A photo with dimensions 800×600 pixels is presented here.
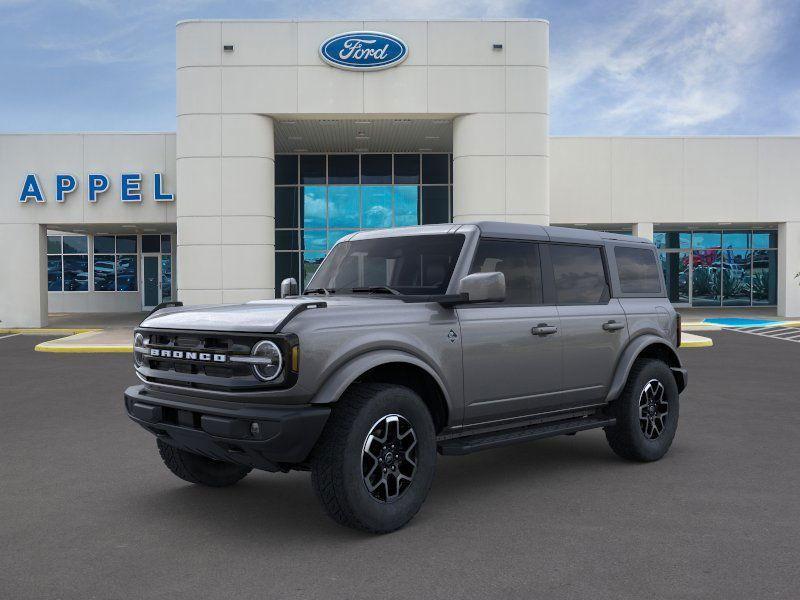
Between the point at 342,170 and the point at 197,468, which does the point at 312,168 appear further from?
the point at 197,468

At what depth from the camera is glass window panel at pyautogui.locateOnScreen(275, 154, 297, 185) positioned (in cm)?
2661

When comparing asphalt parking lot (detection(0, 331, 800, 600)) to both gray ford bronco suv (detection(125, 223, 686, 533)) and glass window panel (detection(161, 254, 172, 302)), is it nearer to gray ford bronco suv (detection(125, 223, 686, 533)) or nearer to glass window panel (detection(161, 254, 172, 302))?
gray ford bronco suv (detection(125, 223, 686, 533))

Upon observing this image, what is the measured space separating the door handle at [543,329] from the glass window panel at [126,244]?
Answer: 3054 centimetres

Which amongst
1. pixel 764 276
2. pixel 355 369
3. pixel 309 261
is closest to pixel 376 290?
pixel 355 369

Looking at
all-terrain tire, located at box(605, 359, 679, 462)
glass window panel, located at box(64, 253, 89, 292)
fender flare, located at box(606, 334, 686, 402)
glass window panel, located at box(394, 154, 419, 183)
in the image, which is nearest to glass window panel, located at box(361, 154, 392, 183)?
glass window panel, located at box(394, 154, 419, 183)

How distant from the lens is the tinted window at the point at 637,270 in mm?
6656

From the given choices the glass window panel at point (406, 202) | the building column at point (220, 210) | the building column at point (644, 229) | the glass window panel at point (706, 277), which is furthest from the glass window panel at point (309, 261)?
the glass window panel at point (706, 277)

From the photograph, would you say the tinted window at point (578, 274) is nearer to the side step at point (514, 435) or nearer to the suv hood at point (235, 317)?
the side step at point (514, 435)

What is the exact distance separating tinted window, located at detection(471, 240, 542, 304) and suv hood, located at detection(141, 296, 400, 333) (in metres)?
0.87

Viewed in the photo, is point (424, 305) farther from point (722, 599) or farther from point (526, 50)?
point (526, 50)

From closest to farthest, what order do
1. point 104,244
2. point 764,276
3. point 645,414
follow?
point 645,414
point 104,244
point 764,276

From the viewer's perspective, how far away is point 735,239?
111ft

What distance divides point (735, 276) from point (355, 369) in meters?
33.5

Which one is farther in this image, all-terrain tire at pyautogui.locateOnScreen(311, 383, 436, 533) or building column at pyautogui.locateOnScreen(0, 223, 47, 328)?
building column at pyautogui.locateOnScreen(0, 223, 47, 328)
